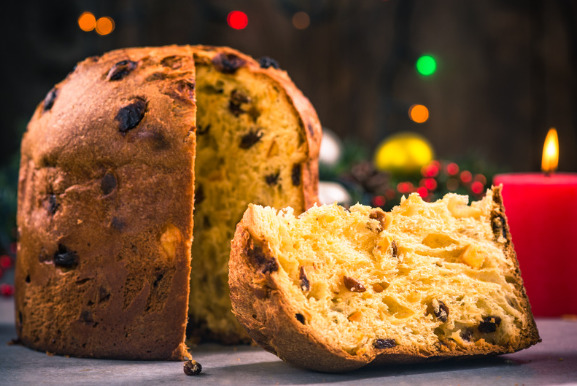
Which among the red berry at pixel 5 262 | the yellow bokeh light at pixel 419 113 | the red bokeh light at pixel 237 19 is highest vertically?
the red bokeh light at pixel 237 19

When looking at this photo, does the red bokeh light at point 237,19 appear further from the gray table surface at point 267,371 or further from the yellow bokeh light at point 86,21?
the gray table surface at point 267,371

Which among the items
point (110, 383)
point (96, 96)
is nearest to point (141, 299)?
point (110, 383)

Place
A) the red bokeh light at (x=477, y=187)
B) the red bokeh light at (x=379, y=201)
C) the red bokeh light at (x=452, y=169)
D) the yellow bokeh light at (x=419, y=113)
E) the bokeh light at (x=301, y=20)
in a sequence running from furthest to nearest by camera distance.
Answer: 1. the bokeh light at (x=301, y=20)
2. the yellow bokeh light at (x=419, y=113)
3. the red bokeh light at (x=452, y=169)
4. the red bokeh light at (x=477, y=187)
5. the red bokeh light at (x=379, y=201)

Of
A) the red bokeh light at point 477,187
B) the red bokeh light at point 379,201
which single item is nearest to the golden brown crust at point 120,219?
Result: the red bokeh light at point 379,201

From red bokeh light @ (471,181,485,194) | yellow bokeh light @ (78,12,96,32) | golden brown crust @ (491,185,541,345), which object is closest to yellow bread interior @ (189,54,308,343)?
golden brown crust @ (491,185,541,345)

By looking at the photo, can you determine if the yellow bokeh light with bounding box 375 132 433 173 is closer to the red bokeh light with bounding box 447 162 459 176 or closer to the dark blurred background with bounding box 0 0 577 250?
the red bokeh light with bounding box 447 162 459 176
